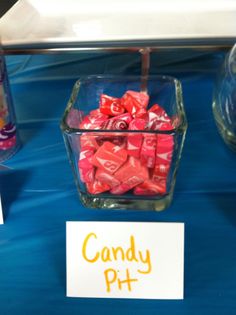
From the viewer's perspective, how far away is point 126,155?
46cm

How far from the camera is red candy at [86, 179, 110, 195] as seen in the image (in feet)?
1.61

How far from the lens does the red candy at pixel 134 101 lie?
55 cm

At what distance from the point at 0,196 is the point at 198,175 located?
315 mm

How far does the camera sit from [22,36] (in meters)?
0.74

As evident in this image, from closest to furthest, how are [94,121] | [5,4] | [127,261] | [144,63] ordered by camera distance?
[127,261] → [94,121] → [144,63] → [5,4]

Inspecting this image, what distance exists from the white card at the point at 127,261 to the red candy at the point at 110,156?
0.26 feet

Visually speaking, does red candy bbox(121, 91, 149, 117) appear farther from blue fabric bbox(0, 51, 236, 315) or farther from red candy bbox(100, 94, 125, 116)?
blue fabric bbox(0, 51, 236, 315)

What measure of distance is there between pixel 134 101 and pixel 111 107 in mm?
38

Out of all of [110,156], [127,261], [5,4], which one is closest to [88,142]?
[110,156]

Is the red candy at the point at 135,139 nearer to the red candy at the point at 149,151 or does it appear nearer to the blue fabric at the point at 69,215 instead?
the red candy at the point at 149,151

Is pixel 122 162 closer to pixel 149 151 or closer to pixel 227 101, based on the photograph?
pixel 149 151

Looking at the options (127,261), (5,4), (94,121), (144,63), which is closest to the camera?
(127,261)

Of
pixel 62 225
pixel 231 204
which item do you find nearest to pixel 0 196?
pixel 62 225

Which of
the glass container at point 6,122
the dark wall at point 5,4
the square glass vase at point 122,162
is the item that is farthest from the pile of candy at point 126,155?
the dark wall at point 5,4
